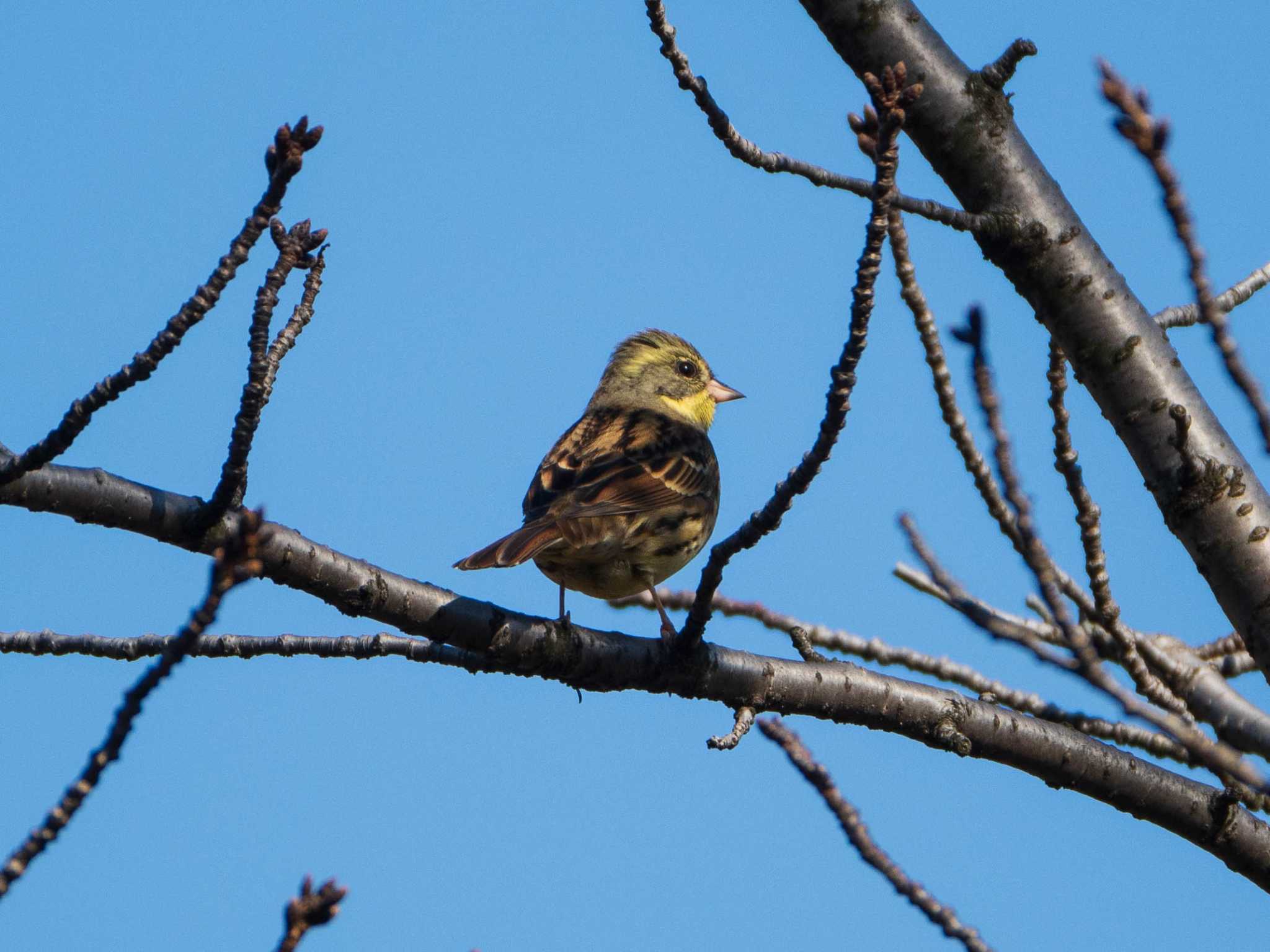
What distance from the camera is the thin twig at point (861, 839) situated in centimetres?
417

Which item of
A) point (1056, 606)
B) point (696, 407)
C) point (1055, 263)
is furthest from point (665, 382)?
point (1056, 606)

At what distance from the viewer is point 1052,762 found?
190 inches

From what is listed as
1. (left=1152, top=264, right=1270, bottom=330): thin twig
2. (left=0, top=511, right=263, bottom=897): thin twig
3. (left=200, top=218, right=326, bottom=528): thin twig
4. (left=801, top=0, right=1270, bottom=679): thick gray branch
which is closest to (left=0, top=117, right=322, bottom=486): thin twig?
(left=200, top=218, right=326, bottom=528): thin twig

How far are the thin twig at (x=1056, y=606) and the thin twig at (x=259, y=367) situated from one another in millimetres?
1489

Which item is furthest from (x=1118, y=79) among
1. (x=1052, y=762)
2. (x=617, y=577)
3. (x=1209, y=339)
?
(x=617, y=577)

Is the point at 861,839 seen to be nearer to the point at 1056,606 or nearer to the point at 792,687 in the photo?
the point at 792,687

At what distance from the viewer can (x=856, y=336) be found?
3562mm

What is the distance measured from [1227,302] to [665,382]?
16.9 feet

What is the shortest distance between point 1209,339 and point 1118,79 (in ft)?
1.83

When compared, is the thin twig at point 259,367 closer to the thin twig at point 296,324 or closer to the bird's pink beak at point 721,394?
the thin twig at point 296,324

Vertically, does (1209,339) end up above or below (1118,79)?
below

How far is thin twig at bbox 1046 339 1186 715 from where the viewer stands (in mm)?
3684

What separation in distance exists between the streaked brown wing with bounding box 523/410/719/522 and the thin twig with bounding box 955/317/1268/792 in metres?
2.83

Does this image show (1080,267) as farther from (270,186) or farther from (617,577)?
(617,577)
